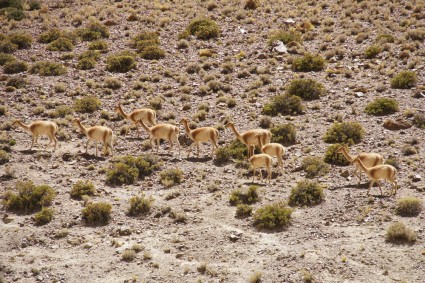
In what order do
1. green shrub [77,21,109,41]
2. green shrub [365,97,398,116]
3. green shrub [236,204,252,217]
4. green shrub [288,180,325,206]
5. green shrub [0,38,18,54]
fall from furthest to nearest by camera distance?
green shrub [77,21,109,41] < green shrub [0,38,18,54] < green shrub [365,97,398,116] < green shrub [288,180,325,206] < green shrub [236,204,252,217]

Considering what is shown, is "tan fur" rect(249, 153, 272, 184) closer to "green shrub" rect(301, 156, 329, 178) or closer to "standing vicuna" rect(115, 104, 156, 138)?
"green shrub" rect(301, 156, 329, 178)

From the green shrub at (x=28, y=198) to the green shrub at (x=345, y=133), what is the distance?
9881 millimetres

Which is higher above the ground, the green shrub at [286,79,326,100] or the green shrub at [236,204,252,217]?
the green shrub at [286,79,326,100]

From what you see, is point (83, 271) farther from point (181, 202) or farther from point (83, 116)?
point (83, 116)

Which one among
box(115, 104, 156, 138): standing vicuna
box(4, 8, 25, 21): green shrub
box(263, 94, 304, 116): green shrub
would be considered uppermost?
box(4, 8, 25, 21): green shrub

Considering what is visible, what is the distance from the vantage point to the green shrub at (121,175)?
18219mm

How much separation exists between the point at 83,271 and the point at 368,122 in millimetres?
12768


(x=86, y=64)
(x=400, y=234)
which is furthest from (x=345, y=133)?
(x=86, y=64)

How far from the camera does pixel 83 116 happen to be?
23625mm

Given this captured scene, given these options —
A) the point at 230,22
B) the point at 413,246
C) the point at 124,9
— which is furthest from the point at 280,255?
the point at 124,9

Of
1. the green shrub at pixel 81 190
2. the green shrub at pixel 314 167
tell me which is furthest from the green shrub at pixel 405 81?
the green shrub at pixel 81 190

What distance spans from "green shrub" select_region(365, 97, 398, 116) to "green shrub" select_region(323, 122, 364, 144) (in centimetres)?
192

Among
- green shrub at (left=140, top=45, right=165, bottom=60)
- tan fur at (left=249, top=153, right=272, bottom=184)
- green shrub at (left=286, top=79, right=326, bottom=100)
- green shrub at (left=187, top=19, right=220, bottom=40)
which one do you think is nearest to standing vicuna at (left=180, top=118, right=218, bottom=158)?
tan fur at (left=249, top=153, right=272, bottom=184)

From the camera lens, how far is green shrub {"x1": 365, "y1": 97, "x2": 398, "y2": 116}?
2266 centimetres
